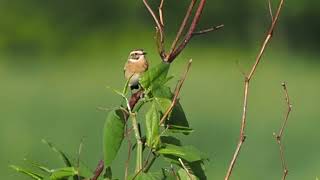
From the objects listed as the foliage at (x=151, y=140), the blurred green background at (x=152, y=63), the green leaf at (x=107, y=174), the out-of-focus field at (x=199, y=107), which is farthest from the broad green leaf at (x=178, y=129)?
the blurred green background at (x=152, y=63)

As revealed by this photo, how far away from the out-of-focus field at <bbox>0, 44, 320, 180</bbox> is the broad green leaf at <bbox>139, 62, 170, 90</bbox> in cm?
185

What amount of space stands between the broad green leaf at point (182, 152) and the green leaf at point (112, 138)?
0.21 feet

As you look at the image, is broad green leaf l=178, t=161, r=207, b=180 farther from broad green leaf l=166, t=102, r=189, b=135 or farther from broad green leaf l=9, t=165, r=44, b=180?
broad green leaf l=9, t=165, r=44, b=180

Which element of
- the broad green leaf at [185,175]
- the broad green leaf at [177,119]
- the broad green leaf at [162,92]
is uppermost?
the broad green leaf at [162,92]

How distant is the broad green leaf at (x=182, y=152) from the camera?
55.4 inches

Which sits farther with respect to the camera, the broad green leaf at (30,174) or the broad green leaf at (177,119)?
the broad green leaf at (177,119)

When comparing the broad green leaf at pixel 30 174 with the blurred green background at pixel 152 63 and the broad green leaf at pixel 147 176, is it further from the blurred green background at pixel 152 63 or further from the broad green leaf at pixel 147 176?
the blurred green background at pixel 152 63

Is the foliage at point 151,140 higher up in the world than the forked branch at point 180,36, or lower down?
lower down

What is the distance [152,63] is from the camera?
37.6 ft

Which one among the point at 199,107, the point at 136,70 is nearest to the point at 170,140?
the point at 136,70

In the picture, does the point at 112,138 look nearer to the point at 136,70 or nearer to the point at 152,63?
the point at 136,70

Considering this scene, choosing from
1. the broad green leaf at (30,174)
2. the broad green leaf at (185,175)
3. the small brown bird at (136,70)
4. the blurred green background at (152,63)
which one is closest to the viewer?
the broad green leaf at (30,174)

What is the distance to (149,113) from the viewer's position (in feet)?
4.67

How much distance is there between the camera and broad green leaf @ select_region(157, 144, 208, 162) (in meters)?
1.41
